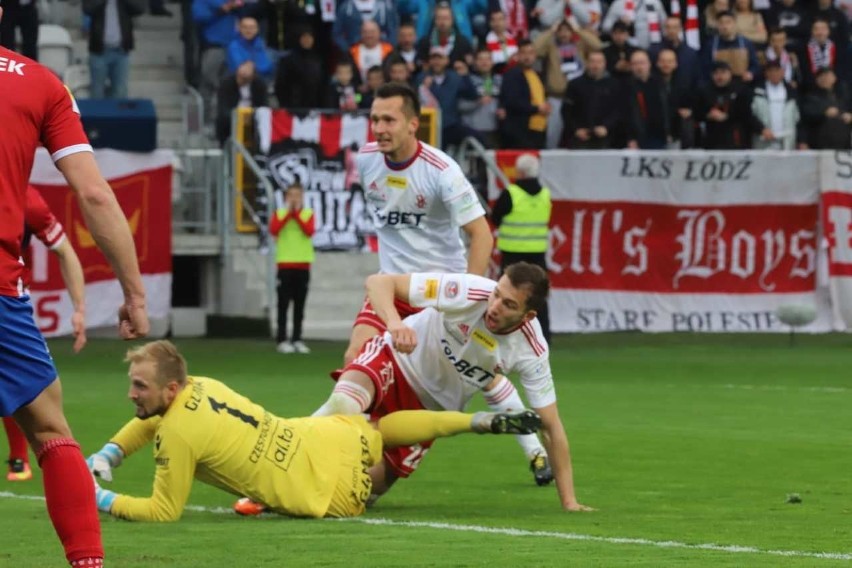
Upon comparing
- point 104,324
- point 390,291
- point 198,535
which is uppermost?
point 390,291

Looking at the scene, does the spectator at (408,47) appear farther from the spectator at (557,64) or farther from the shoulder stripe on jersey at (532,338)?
the shoulder stripe on jersey at (532,338)

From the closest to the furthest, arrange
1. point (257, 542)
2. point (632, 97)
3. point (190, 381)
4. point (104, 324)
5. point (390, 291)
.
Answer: point (257, 542), point (190, 381), point (390, 291), point (104, 324), point (632, 97)

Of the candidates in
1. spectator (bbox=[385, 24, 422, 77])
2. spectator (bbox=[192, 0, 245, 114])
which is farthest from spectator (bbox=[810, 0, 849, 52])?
spectator (bbox=[192, 0, 245, 114])

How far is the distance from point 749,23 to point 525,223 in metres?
7.63

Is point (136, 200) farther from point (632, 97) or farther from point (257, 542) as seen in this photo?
point (257, 542)

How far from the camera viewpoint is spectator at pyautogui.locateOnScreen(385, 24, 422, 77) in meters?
24.6

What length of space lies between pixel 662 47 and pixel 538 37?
1.71 metres

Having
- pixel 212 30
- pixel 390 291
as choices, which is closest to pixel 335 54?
pixel 212 30

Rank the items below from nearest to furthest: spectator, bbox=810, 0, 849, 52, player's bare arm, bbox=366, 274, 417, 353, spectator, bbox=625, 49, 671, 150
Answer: player's bare arm, bbox=366, 274, 417, 353, spectator, bbox=625, 49, 671, 150, spectator, bbox=810, 0, 849, 52

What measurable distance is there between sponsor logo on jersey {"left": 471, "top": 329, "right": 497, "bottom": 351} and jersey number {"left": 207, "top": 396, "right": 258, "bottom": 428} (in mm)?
1217

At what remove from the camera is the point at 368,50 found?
24922 mm

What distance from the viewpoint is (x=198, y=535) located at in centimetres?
853

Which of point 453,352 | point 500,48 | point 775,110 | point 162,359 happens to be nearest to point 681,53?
point 775,110

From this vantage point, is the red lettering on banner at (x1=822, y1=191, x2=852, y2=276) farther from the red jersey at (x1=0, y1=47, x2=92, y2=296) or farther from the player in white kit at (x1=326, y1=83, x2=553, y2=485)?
the red jersey at (x1=0, y1=47, x2=92, y2=296)
